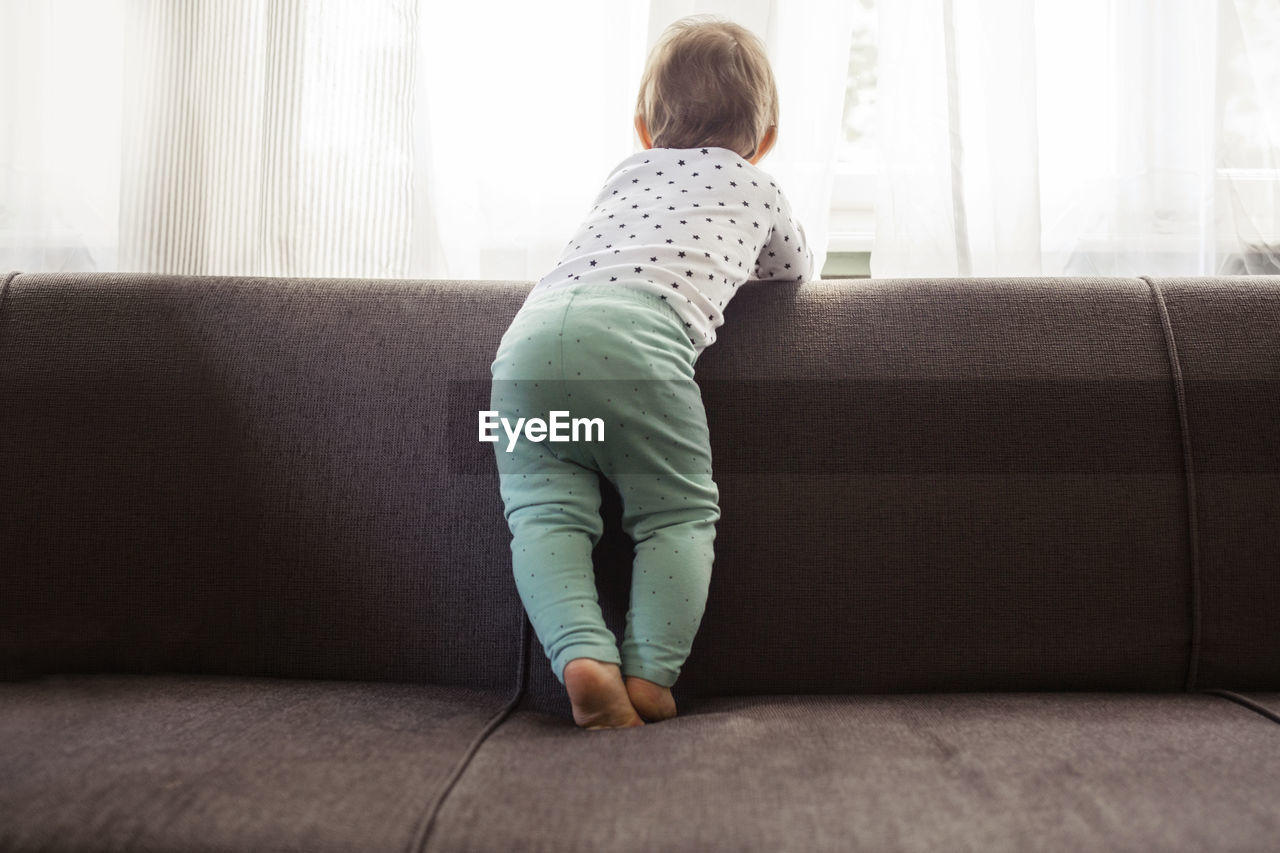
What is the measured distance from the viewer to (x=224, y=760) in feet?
2.48

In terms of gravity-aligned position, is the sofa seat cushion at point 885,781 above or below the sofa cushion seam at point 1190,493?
below

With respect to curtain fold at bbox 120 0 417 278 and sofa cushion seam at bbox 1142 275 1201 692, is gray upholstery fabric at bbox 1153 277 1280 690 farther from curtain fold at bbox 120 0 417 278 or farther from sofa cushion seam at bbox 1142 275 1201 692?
curtain fold at bbox 120 0 417 278

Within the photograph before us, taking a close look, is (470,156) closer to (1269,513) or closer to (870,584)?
(870,584)

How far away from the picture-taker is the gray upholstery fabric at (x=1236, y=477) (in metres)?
1.00

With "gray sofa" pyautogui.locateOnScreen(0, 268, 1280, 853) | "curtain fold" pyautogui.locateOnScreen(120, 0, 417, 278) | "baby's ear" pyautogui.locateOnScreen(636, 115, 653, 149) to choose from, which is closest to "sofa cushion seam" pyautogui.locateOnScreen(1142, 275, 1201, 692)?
"gray sofa" pyautogui.locateOnScreen(0, 268, 1280, 853)

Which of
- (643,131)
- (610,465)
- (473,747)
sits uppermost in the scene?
(643,131)

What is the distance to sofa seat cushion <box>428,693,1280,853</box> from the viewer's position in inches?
25.7

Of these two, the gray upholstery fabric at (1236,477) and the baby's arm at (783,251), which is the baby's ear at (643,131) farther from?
the gray upholstery fabric at (1236,477)

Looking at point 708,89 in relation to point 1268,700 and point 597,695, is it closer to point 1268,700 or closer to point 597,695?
point 597,695

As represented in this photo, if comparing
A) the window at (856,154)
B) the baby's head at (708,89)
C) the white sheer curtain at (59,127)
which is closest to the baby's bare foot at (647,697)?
the baby's head at (708,89)

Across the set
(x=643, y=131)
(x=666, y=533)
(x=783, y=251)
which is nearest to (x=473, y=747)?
(x=666, y=533)

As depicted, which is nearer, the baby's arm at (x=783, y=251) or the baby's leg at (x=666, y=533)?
the baby's leg at (x=666, y=533)

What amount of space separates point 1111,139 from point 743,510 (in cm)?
87

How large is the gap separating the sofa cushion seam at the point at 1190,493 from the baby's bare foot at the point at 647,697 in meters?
0.59
